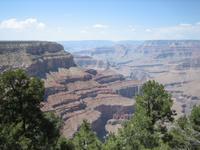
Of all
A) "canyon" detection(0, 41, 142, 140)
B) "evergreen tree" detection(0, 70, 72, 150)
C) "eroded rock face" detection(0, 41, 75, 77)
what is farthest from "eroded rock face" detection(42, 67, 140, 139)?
"evergreen tree" detection(0, 70, 72, 150)

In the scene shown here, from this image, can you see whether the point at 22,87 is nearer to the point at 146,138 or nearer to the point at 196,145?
the point at 146,138

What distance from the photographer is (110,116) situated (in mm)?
184000

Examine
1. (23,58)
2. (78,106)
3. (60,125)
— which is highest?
(60,125)

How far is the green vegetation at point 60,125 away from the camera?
88.6ft

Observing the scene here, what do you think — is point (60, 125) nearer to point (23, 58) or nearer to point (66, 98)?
point (66, 98)

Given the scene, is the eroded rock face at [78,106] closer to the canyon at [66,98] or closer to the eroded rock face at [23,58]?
the canyon at [66,98]

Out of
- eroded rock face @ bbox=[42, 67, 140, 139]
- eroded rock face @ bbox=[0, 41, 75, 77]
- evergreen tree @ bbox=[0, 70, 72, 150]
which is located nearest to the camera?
evergreen tree @ bbox=[0, 70, 72, 150]

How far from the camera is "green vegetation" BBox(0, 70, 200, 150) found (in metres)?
27.0

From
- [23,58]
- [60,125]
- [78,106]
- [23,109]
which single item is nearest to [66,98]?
[78,106]

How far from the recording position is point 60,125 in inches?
1432

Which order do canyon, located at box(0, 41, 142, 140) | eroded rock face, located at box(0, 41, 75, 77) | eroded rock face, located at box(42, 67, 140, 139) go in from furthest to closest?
eroded rock face, located at box(0, 41, 75, 77) → canyon, located at box(0, 41, 142, 140) → eroded rock face, located at box(42, 67, 140, 139)

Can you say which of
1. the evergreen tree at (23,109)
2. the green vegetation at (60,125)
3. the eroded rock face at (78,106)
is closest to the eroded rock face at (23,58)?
the eroded rock face at (78,106)

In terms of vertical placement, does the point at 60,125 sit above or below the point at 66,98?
above

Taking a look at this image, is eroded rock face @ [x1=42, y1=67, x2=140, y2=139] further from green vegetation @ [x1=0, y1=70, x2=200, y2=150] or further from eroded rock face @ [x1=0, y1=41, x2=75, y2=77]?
green vegetation @ [x1=0, y1=70, x2=200, y2=150]
